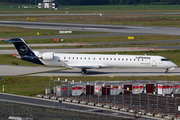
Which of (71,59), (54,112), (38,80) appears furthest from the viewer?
(71,59)

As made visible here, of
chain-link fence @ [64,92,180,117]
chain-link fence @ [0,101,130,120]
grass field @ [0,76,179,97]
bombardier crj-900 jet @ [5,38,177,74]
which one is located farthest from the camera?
bombardier crj-900 jet @ [5,38,177,74]

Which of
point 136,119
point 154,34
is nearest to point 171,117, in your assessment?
point 136,119

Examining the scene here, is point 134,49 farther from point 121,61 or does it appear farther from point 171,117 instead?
point 171,117

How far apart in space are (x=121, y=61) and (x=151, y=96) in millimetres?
16004

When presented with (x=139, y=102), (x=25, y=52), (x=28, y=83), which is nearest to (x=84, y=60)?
(x=25, y=52)

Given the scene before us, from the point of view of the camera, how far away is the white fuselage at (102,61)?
51531 millimetres

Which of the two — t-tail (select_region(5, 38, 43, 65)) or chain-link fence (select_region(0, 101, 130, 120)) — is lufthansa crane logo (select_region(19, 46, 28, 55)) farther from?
chain-link fence (select_region(0, 101, 130, 120))

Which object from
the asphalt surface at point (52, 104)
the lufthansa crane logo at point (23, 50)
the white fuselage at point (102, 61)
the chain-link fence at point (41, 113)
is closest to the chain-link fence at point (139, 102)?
the asphalt surface at point (52, 104)

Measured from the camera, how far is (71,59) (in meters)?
51.6

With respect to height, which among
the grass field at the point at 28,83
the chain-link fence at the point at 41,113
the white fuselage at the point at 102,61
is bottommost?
the chain-link fence at the point at 41,113

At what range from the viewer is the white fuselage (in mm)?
51531

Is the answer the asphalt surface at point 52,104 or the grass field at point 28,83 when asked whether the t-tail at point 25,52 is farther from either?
the asphalt surface at point 52,104

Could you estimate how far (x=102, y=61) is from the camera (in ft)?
170

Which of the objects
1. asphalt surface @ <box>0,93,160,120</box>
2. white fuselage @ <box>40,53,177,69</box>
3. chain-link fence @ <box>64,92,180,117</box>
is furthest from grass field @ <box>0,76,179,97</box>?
chain-link fence @ <box>64,92,180,117</box>
